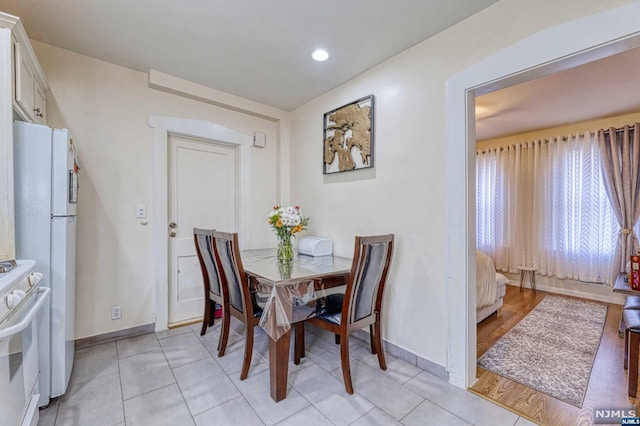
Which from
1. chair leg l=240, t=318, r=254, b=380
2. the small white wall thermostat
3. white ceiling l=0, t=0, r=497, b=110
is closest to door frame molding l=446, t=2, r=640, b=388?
white ceiling l=0, t=0, r=497, b=110

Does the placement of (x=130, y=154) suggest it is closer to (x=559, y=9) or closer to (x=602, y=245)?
(x=559, y=9)

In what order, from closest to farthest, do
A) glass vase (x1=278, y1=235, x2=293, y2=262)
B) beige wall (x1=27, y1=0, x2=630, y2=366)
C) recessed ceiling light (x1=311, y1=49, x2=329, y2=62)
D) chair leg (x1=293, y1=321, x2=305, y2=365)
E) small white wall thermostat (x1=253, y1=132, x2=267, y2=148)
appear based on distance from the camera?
1. beige wall (x1=27, y1=0, x2=630, y2=366)
2. chair leg (x1=293, y1=321, x2=305, y2=365)
3. recessed ceiling light (x1=311, y1=49, x2=329, y2=62)
4. glass vase (x1=278, y1=235, x2=293, y2=262)
5. small white wall thermostat (x1=253, y1=132, x2=267, y2=148)

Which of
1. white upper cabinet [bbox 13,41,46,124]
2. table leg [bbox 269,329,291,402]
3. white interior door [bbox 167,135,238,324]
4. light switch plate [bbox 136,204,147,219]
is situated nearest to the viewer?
white upper cabinet [bbox 13,41,46,124]

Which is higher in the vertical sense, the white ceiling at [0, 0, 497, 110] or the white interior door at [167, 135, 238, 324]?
the white ceiling at [0, 0, 497, 110]

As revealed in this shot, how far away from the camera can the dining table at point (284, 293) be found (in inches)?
66.1

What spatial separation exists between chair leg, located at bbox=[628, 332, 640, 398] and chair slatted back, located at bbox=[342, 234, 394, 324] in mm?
1529

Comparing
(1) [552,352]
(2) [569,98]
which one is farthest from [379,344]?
(2) [569,98]

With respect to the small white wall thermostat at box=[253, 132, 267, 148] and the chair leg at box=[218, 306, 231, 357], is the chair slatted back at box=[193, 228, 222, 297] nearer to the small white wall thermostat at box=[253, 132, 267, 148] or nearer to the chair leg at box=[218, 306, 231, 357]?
the chair leg at box=[218, 306, 231, 357]

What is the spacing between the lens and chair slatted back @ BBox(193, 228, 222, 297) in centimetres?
225

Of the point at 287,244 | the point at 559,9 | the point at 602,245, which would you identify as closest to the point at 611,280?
the point at 602,245

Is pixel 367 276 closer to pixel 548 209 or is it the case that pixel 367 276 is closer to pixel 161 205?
pixel 161 205

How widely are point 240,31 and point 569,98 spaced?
135 inches

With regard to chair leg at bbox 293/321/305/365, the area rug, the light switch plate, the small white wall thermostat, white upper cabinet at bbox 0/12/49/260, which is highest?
the small white wall thermostat

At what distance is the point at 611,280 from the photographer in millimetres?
3547
